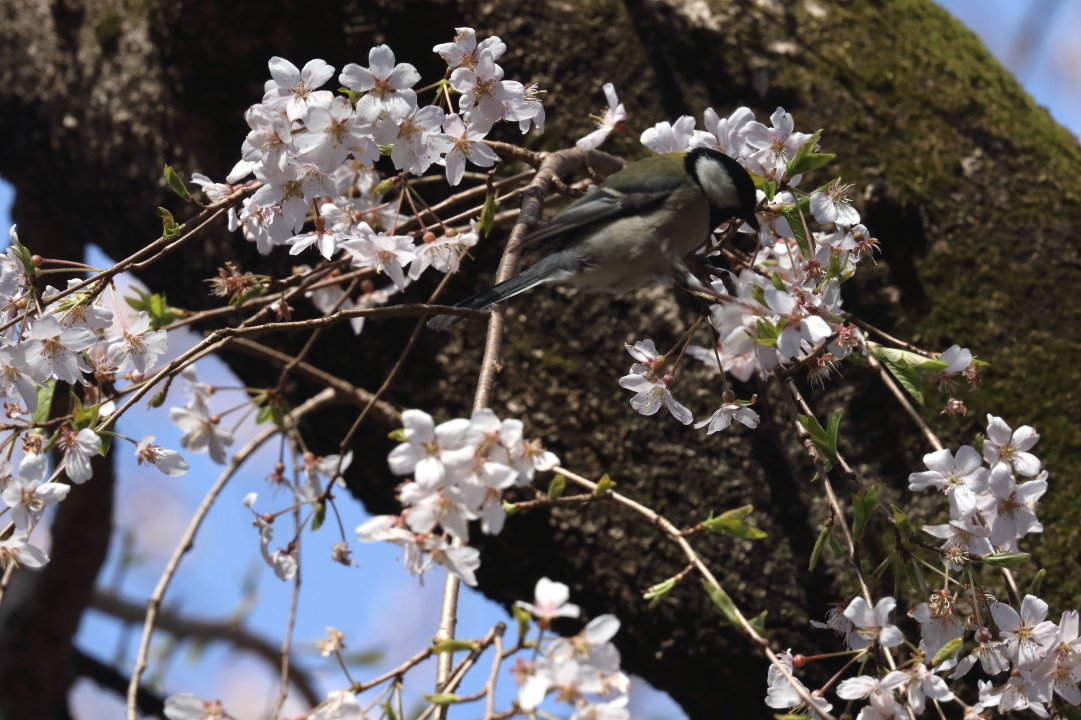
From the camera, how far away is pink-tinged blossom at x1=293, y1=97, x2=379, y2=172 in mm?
1208

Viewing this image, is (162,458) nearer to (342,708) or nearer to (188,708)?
(188,708)

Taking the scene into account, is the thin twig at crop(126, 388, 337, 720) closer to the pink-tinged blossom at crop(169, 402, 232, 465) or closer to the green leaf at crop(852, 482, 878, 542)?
the pink-tinged blossom at crop(169, 402, 232, 465)

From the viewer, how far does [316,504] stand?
1448 millimetres

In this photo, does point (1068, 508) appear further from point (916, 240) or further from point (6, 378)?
point (6, 378)

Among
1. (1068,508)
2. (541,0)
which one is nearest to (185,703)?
(1068,508)

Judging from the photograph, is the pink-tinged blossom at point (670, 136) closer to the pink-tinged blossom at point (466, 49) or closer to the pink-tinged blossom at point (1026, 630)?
the pink-tinged blossom at point (466, 49)

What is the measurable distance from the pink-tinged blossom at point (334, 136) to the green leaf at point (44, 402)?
0.54m

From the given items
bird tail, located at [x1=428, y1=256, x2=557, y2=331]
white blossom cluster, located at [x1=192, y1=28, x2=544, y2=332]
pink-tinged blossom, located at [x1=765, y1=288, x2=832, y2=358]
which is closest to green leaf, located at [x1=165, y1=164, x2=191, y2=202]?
white blossom cluster, located at [x1=192, y1=28, x2=544, y2=332]

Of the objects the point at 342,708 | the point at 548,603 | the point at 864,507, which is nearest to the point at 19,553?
the point at 342,708

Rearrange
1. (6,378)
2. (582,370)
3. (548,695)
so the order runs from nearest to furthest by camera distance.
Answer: (548,695) → (6,378) → (582,370)

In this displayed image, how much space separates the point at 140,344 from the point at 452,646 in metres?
0.76

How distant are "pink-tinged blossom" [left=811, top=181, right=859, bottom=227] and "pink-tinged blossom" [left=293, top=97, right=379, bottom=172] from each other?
2.21 ft

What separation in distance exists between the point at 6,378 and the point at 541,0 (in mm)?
1502

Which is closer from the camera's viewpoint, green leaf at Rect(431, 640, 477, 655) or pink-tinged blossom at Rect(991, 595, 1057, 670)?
green leaf at Rect(431, 640, 477, 655)
